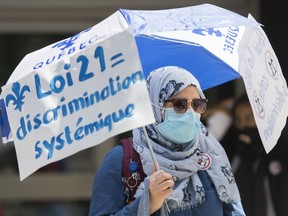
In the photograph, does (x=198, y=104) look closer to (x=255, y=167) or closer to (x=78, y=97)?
(x=78, y=97)

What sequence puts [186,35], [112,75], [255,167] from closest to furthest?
[112,75]
[186,35]
[255,167]

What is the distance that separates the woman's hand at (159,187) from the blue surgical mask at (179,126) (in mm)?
199

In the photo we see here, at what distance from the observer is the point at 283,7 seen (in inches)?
280

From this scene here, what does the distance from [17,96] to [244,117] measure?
308cm

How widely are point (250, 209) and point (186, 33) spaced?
249 centimetres

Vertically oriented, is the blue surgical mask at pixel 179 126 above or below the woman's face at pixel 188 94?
below

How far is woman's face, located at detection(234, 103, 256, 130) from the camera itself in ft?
20.7

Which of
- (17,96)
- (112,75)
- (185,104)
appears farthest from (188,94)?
(17,96)

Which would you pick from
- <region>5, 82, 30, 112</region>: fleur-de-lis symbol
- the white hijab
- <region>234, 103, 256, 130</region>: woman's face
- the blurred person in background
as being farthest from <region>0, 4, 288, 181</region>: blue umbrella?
<region>234, 103, 256, 130</region>: woman's face

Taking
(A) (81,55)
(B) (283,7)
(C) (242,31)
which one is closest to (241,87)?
(B) (283,7)

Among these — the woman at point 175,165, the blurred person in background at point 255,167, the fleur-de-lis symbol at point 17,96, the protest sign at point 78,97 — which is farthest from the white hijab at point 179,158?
the blurred person in background at point 255,167

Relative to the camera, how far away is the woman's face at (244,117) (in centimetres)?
632

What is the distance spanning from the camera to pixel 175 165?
3504 mm

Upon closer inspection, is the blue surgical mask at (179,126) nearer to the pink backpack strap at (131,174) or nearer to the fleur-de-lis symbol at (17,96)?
the pink backpack strap at (131,174)
